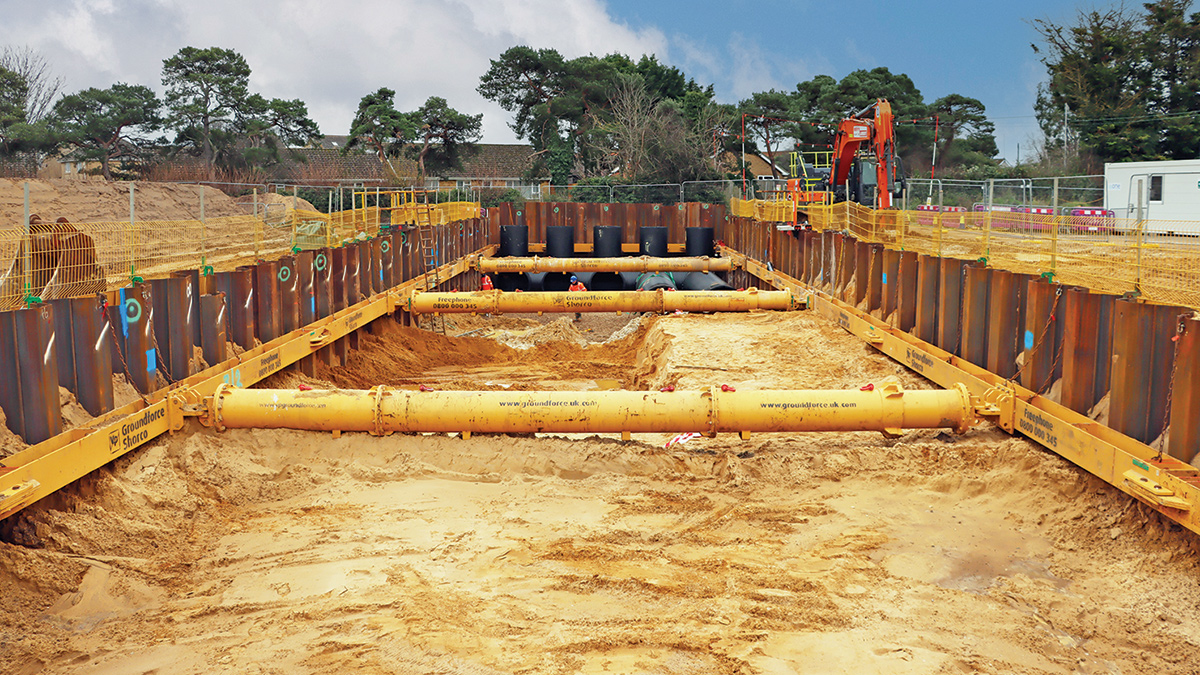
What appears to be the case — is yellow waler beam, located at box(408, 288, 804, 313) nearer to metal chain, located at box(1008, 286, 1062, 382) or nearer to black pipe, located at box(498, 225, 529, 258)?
metal chain, located at box(1008, 286, 1062, 382)

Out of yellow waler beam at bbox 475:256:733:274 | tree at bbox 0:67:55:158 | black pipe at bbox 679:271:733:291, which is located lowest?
black pipe at bbox 679:271:733:291

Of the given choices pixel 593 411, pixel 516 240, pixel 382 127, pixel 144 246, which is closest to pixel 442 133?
pixel 382 127

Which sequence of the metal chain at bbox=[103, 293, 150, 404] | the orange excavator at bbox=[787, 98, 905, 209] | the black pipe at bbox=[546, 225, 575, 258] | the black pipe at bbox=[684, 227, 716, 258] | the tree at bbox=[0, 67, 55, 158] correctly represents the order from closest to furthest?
the metal chain at bbox=[103, 293, 150, 404], the orange excavator at bbox=[787, 98, 905, 209], the black pipe at bbox=[684, 227, 716, 258], the black pipe at bbox=[546, 225, 575, 258], the tree at bbox=[0, 67, 55, 158]

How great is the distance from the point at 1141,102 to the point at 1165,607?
1921 inches

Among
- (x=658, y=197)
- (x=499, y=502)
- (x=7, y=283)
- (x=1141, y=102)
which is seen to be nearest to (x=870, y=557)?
(x=499, y=502)

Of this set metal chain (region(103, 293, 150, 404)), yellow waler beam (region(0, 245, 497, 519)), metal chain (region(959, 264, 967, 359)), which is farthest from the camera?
metal chain (region(959, 264, 967, 359))

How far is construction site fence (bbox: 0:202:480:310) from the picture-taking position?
11.8 metres

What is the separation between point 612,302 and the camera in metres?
15.8

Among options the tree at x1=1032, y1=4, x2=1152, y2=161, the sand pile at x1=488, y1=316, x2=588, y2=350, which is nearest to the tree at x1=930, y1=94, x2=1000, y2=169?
the tree at x1=1032, y1=4, x2=1152, y2=161

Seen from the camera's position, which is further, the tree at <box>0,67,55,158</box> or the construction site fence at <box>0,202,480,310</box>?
the tree at <box>0,67,55,158</box>

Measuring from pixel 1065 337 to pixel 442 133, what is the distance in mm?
56043

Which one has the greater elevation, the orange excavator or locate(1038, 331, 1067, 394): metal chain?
the orange excavator

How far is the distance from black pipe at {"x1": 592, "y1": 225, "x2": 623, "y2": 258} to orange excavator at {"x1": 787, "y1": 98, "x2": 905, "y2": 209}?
6.73 m

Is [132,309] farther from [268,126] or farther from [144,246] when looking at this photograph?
[268,126]
